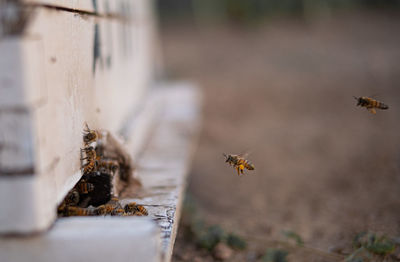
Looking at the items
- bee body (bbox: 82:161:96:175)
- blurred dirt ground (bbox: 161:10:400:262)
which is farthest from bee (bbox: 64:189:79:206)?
blurred dirt ground (bbox: 161:10:400:262)

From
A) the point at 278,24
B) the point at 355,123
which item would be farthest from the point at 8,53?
the point at 278,24

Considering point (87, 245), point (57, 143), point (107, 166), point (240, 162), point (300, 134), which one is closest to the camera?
point (87, 245)

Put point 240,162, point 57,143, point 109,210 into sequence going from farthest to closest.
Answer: point 240,162
point 109,210
point 57,143

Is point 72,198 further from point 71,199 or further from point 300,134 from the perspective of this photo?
point 300,134

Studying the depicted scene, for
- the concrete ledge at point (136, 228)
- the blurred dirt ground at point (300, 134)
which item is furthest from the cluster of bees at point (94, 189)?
the blurred dirt ground at point (300, 134)

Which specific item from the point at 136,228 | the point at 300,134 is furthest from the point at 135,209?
the point at 300,134

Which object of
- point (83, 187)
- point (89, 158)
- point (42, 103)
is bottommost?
point (83, 187)

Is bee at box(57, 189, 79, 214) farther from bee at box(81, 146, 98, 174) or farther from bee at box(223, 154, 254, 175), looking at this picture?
bee at box(223, 154, 254, 175)

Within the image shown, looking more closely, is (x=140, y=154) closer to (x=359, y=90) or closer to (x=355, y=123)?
(x=355, y=123)
